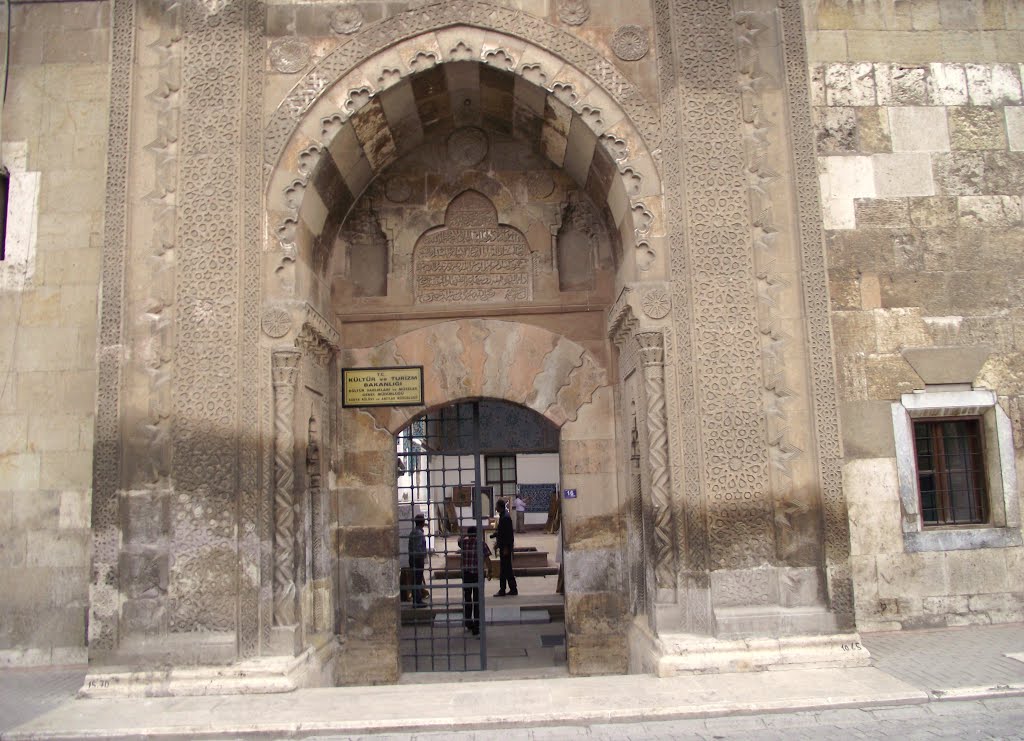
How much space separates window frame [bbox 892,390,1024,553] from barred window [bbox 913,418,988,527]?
6 centimetres

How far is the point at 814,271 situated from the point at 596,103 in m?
1.95

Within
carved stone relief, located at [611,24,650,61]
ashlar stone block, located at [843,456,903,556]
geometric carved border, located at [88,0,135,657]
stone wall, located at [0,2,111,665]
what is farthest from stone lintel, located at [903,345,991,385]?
stone wall, located at [0,2,111,665]

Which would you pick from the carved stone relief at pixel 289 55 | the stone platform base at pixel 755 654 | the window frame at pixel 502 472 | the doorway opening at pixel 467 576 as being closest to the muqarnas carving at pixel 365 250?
the doorway opening at pixel 467 576

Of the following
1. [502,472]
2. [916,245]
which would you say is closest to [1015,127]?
[916,245]

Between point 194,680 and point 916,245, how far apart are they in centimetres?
613

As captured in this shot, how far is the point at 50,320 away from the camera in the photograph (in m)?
6.36

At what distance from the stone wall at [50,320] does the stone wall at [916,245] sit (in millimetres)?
5849

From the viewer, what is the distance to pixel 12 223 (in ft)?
21.3

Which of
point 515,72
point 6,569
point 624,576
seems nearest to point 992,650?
point 624,576

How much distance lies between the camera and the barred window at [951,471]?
6.36 m

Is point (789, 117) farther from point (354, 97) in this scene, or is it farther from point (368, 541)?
point (368, 541)

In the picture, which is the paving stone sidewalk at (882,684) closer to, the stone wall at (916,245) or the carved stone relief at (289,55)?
the stone wall at (916,245)

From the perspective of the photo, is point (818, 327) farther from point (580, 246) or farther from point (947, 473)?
point (580, 246)

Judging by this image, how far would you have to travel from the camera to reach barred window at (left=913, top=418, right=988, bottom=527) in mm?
6355
